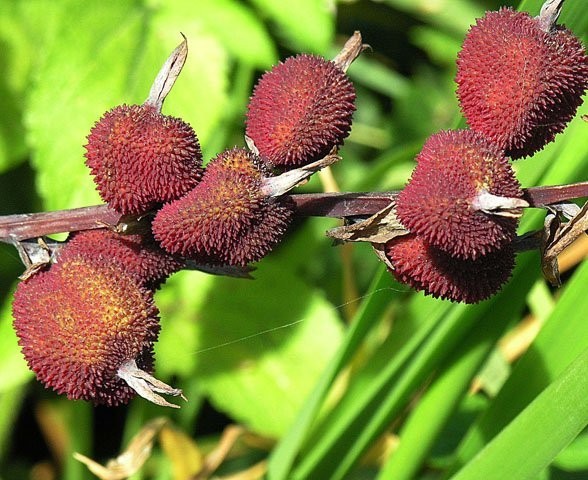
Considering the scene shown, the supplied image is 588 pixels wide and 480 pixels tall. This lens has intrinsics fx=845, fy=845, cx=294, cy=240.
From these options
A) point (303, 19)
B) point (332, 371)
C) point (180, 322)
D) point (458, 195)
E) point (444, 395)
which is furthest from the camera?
point (180, 322)

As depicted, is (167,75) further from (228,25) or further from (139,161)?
(228,25)

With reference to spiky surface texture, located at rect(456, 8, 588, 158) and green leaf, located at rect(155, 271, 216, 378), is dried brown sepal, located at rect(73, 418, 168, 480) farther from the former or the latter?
spiky surface texture, located at rect(456, 8, 588, 158)

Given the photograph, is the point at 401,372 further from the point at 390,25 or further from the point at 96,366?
the point at 390,25

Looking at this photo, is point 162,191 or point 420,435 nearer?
point 162,191

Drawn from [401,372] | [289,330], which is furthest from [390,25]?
[401,372]

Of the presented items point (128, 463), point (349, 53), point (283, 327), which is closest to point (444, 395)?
point (283, 327)

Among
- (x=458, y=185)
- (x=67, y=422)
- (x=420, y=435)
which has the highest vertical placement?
(x=458, y=185)

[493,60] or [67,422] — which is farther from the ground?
[493,60]
